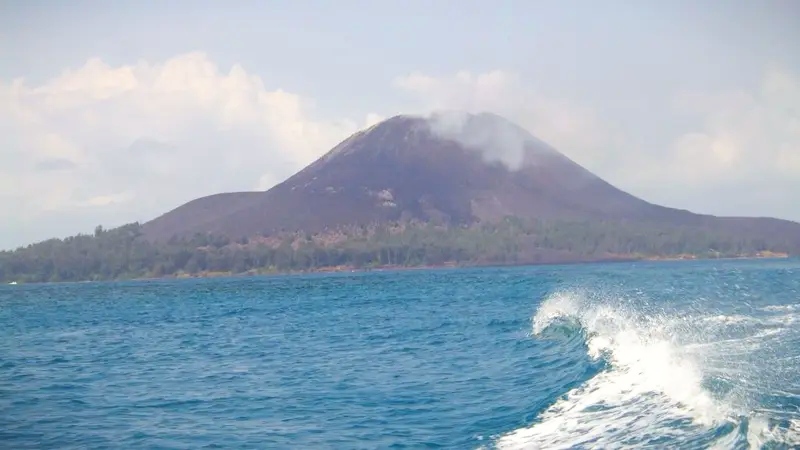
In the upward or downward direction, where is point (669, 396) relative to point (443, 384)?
upward

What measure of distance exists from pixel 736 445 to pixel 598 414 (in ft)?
12.6

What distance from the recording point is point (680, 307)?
118 ft

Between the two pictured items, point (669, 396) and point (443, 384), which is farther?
point (443, 384)

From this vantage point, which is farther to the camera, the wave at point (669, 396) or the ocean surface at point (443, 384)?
the ocean surface at point (443, 384)

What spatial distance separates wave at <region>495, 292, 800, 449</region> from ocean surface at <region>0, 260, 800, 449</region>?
5cm

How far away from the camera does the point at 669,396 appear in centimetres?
1694

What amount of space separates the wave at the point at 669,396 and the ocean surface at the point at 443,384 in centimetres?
5

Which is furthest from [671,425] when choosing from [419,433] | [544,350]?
[544,350]

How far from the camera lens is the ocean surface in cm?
1633

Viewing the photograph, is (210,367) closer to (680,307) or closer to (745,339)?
(745,339)

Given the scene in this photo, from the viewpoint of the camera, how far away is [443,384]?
74.3 ft

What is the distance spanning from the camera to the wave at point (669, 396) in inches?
568

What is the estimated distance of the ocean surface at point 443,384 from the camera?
16.3m

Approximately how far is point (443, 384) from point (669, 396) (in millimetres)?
6757
